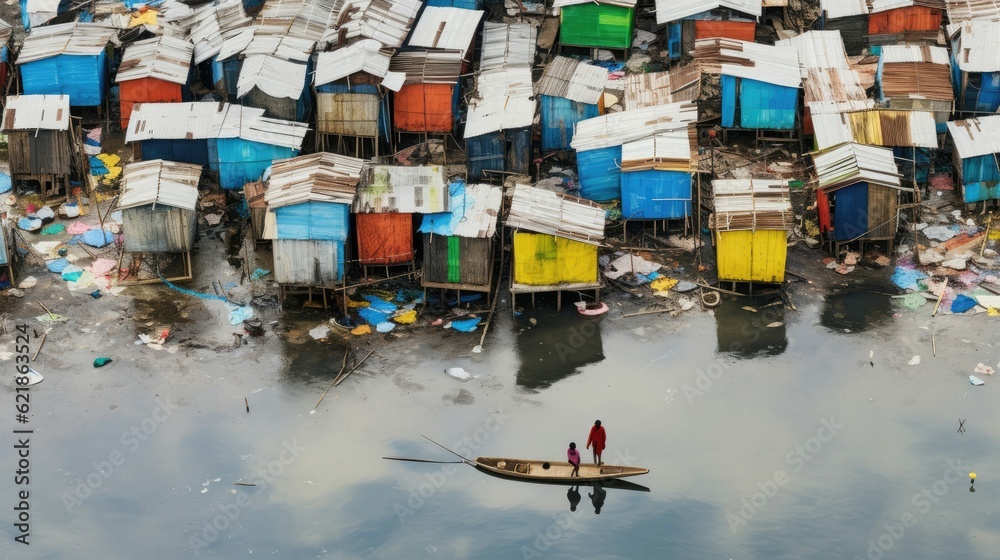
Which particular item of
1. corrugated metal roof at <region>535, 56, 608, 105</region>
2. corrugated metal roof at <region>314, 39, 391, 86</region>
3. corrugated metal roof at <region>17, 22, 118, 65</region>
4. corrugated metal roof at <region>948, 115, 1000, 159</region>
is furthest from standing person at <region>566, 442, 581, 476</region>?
corrugated metal roof at <region>17, 22, 118, 65</region>

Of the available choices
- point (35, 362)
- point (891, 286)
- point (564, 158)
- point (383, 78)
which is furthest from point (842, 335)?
point (35, 362)

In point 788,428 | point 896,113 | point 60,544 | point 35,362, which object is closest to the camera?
point 60,544

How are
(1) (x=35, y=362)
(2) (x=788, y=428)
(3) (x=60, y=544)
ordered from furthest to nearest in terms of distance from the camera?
(1) (x=35, y=362), (2) (x=788, y=428), (3) (x=60, y=544)

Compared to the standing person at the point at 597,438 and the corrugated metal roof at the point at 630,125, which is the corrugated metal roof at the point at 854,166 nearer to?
the corrugated metal roof at the point at 630,125

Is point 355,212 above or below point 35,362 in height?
above

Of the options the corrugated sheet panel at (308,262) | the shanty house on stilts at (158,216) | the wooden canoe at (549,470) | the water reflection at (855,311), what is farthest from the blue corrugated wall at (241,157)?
the water reflection at (855,311)

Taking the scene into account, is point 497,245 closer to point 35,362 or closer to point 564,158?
point 564,158
